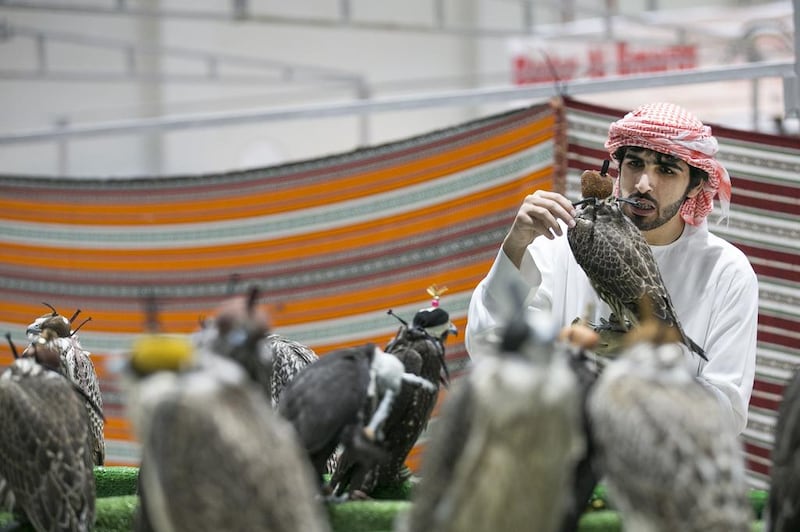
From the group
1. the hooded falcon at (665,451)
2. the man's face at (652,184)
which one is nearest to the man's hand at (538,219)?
the man's face at (652,184)

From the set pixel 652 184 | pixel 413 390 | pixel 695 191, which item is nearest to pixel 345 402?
pixel 413 390

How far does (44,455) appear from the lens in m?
1.57

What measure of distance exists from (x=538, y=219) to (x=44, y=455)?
35.6 inches

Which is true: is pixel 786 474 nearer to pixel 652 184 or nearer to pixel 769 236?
pixel 652 184

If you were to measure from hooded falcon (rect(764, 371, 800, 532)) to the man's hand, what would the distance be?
23.7 inches

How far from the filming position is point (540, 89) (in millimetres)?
3137

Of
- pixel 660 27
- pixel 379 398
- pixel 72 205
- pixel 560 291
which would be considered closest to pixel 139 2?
pixel 660 27

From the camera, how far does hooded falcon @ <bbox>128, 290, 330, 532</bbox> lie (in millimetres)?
1196

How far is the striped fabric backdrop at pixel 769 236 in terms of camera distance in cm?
289

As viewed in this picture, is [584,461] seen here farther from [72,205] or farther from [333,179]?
[72,205]

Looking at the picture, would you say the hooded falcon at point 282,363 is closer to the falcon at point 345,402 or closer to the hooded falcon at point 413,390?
the hooded falcon at point 413,390

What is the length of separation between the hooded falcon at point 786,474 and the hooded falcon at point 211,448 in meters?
0.52

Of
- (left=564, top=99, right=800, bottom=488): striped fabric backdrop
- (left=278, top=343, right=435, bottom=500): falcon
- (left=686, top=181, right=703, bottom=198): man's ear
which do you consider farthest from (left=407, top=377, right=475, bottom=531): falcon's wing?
(left=564, top=99, right=800, bottom=488): striped fabric backdrop

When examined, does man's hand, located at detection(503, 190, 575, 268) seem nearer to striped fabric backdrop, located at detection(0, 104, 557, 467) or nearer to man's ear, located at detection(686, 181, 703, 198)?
man's ear, located at detection(686, 181, 703, 198)
